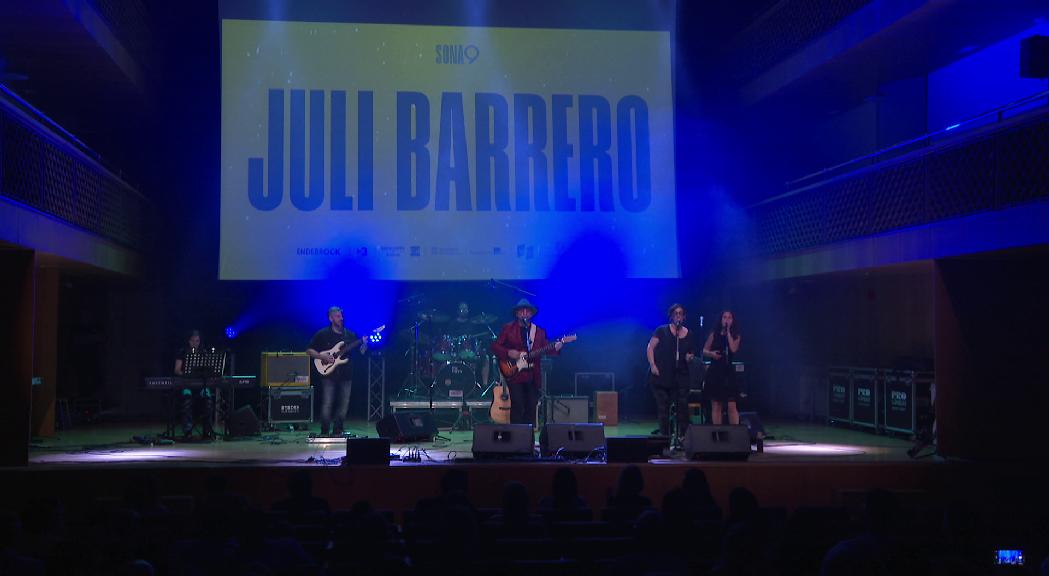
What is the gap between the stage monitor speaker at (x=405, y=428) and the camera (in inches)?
499

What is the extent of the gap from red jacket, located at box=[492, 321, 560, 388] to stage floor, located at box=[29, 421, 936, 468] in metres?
1.12

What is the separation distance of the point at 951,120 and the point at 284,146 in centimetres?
1011

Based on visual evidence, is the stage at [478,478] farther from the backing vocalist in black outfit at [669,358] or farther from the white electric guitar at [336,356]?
the white electric guitar at [336,356]

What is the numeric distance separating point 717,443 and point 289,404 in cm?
761

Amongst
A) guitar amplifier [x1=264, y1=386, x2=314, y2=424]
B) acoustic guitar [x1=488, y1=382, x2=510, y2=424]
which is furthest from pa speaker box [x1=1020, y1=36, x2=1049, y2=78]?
guitar amplifier [x1=264, y1=386, x2=314, y2=424]

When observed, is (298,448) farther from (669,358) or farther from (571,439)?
(669,358)

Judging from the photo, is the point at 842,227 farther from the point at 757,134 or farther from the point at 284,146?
the point at 284,146

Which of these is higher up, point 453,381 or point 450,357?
point 450,357

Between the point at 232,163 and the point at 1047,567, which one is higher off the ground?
the point at 232,163

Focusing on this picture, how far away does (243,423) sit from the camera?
1455cm

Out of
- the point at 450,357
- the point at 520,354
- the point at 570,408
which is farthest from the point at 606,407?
the point at 520,354

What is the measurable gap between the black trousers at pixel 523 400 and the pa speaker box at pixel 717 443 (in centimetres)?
226

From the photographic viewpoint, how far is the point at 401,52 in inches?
604

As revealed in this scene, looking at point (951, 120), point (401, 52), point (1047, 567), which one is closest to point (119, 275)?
point (401, 52)
